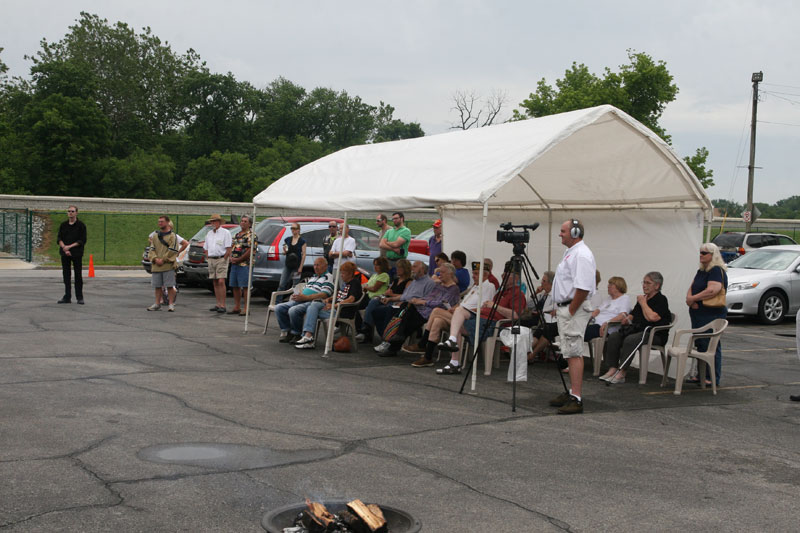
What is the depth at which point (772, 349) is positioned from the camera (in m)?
13.6

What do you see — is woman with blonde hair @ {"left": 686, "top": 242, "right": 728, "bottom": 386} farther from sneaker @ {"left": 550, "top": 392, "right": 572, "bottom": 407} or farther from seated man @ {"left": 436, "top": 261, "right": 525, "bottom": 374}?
sneaker @ {"left": 550, "top": 392, "right": 572, "bottom": 407}

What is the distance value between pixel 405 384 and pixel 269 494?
14.1 feet

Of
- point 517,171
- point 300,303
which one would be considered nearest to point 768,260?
point 300,303

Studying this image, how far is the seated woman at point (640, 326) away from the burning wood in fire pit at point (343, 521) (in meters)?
6.43

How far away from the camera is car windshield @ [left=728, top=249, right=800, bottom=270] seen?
18141mm

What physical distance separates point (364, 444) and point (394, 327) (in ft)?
16.0

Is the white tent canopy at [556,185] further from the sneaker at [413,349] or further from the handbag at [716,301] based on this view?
the sneaker at [413,349]

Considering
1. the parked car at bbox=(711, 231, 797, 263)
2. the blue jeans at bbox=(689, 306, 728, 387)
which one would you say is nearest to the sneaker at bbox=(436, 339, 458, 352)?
the blue jeans at bbox=(689, 306, 728, 387)

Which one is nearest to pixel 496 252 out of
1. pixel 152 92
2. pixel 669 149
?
pixel 669 149

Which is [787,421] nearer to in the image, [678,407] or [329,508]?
[678,407]

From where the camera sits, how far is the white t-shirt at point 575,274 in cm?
805

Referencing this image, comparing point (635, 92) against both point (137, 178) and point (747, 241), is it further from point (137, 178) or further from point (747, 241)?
point (137, 178)

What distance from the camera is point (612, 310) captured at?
10.7 metres

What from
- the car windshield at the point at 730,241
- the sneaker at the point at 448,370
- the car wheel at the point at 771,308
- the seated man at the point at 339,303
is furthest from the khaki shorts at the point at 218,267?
the car windshield at the point at 730,241
